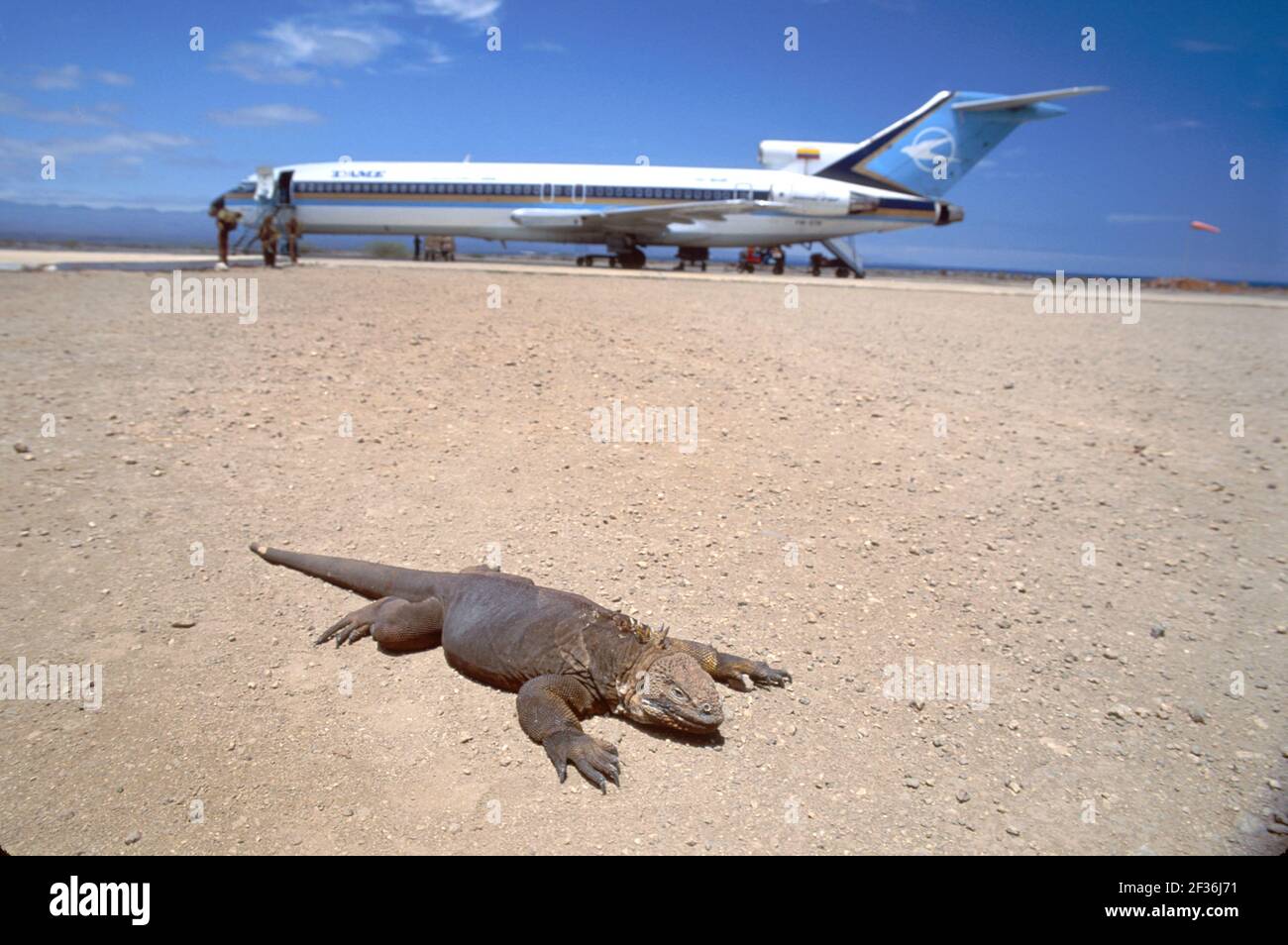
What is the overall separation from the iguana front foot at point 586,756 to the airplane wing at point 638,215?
91.3 ft

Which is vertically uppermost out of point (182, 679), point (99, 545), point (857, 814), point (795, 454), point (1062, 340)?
point (1062, 340)

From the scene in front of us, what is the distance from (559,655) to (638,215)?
92.4 feet

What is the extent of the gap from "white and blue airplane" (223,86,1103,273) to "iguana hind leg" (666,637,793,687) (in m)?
27.7

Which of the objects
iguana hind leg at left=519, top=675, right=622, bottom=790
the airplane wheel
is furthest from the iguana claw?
the airplane wheel

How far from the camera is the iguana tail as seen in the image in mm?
4996

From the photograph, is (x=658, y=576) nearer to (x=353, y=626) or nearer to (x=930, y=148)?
(x=353, y=626)

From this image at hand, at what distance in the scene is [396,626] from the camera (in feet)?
15.2

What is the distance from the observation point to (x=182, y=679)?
4188 millimetres

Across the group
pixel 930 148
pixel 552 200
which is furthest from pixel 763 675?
pixel 930 148

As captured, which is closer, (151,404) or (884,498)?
(884,498)

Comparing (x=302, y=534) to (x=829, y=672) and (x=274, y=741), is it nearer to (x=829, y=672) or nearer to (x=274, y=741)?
(x=274, y=741)

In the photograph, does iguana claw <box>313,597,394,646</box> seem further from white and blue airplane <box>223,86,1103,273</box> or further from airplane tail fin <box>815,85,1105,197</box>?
airplane tail fin <box>815,85,1105,197</box>

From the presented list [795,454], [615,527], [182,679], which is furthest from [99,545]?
[795,454]
